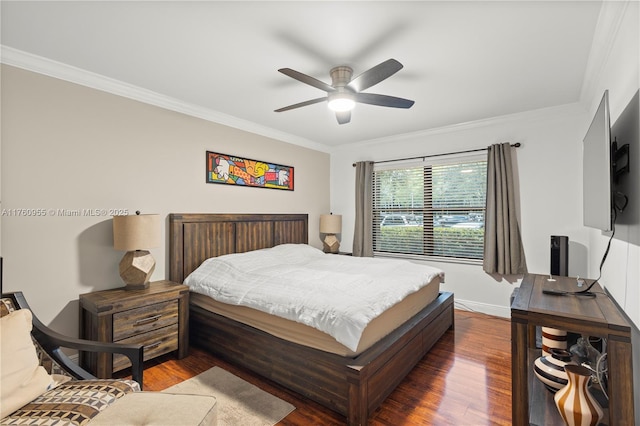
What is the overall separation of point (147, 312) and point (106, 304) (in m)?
0.34

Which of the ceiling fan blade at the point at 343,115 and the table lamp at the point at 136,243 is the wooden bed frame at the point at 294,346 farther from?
the ceiling fan blade at the point at 343,115

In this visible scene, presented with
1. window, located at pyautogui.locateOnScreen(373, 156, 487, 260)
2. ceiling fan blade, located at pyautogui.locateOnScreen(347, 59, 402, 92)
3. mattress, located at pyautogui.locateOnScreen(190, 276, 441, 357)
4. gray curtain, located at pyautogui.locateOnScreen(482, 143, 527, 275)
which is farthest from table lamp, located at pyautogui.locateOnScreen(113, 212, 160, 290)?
gray curtain, located at pyautogui.locateOnScreen(482, 143, 527, 275)

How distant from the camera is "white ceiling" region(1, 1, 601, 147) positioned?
1.84 m

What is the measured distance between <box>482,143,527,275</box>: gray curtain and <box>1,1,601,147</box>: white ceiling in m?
0.82

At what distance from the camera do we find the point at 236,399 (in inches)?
87.4

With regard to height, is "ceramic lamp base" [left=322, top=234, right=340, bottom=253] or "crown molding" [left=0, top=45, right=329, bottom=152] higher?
"crown molding" [left=0, top=45, right=329, bottom=152]

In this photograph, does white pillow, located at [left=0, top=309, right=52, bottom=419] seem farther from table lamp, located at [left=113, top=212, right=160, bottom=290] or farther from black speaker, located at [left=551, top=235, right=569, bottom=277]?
black speaker, located at [left=551, top=235, right=569, bottom=277]

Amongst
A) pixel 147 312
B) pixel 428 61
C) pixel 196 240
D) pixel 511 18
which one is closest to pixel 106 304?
pixel 147 312

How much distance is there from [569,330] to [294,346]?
5.38ft

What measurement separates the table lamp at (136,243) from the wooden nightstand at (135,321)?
126 millimetres

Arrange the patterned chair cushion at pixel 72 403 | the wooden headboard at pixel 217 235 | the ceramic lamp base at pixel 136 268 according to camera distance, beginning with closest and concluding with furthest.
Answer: the patterned chair cushion at pixel 72 403, the ceramic lamp base at pixel 136 268, the wooden headboard at pixel 217 235

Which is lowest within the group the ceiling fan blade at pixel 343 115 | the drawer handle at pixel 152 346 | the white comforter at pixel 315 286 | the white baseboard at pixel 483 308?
the white baseboard at pixel 483 308

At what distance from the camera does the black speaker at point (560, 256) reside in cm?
317

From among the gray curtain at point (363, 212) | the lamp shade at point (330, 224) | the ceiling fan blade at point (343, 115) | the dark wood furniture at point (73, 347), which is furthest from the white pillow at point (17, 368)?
the gray curtain at point (363, 212)
